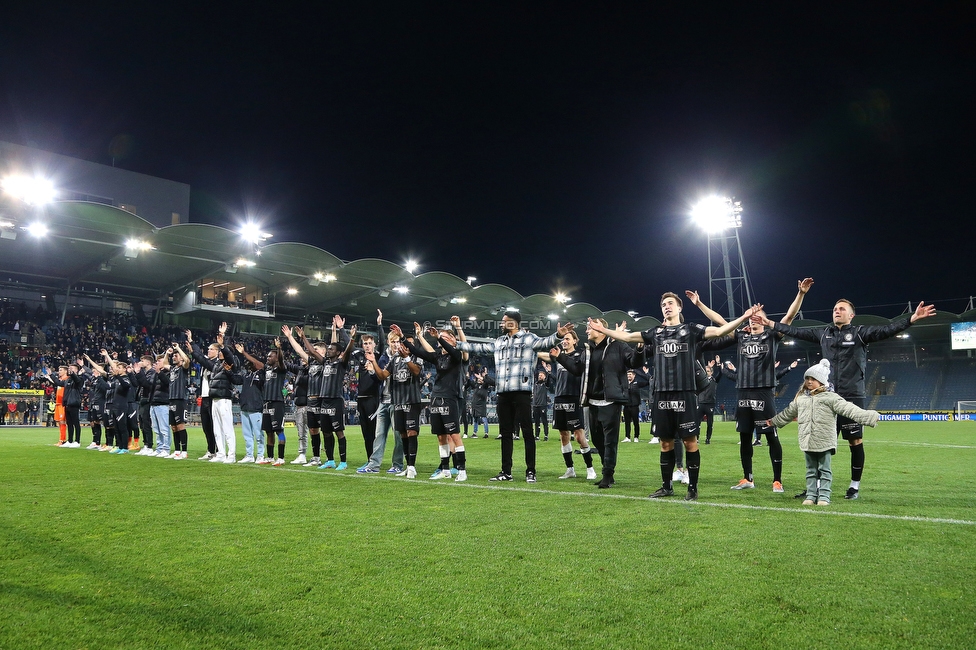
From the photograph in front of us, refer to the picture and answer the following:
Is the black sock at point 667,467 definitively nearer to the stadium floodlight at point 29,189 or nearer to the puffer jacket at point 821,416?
the puffer jacket at point 821,416

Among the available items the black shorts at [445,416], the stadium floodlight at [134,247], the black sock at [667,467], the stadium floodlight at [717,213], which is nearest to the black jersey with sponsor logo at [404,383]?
the black shorts at [445,416]

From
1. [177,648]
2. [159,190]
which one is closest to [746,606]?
[177,648]

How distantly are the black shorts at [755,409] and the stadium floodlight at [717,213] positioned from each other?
31906mm

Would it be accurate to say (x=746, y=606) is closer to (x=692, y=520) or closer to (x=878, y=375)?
(x=692, y=520)

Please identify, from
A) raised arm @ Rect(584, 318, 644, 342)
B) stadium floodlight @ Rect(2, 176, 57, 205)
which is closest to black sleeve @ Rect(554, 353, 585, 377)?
raised arm @ Rect(584, 318, 644, 342)

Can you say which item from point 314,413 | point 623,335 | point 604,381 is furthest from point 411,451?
point 623,335

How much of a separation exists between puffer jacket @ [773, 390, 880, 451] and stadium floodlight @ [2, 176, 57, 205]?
29.6 m

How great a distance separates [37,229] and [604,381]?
98.9ft

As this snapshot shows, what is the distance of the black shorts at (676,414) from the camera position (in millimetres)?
6668

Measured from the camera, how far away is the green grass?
2812 millimetres

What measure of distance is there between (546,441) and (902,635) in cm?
1567

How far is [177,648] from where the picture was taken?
2648mm

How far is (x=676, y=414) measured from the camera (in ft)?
22.2

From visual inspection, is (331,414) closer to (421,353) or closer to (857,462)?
(421,353)
